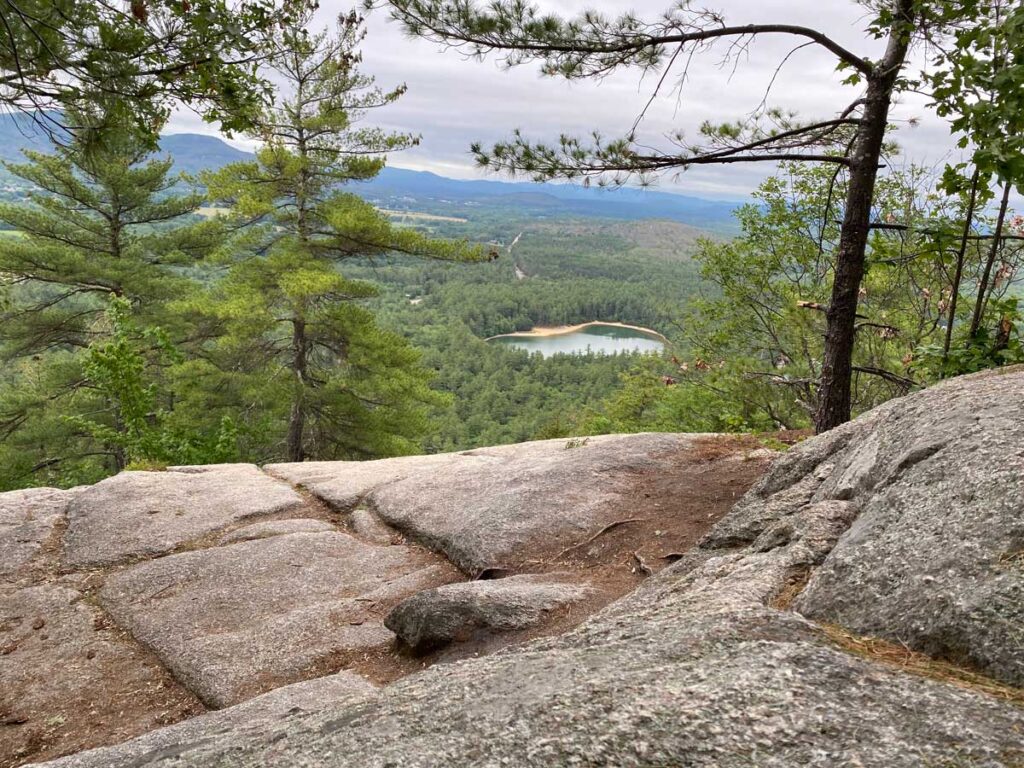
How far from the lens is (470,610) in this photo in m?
3.68

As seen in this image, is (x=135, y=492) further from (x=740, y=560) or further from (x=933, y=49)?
(x=933, y=49)

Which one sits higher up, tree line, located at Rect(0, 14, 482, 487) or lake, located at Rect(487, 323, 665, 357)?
tree line, located at Rect(0, 14, 482, 487)

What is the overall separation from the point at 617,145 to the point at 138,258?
1660 centimetres

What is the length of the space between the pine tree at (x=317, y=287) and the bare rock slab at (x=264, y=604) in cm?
759

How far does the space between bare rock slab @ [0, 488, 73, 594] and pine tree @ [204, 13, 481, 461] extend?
5.84m

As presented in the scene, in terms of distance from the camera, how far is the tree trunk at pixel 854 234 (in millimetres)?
5109

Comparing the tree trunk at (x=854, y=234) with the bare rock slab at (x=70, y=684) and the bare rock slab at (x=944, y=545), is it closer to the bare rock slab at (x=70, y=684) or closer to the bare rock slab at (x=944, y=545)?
the bare rock slab at (x=944, y=545)

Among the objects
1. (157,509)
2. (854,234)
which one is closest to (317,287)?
(157,509)

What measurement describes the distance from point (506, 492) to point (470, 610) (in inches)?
86.0

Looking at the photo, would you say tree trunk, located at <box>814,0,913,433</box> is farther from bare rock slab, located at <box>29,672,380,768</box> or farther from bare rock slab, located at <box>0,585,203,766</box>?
bare rock slab, located at <box>0,585,203,766</box>

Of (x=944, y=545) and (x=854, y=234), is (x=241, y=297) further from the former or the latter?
(x=944, y=545)

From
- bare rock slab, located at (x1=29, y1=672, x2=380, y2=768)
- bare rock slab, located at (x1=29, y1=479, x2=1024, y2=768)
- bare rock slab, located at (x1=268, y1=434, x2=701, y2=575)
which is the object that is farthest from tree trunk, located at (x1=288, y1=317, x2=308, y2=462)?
bare rock slab, located at (x1=29, y1=479, x2=1024, y2=768)

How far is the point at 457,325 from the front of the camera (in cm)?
9312

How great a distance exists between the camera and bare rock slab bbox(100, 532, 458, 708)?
3.86m
